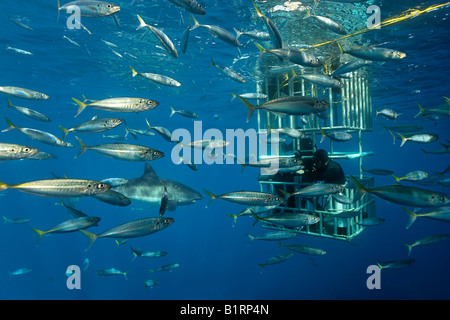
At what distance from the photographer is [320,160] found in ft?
21.8

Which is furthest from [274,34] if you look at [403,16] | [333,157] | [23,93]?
[403,16]

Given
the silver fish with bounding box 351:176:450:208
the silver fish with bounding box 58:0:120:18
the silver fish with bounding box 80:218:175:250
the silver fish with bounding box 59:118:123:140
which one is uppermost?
the silver fish with bounding box 58:0:120:18

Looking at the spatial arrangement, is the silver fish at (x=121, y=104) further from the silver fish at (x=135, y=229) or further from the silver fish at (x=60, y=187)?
the silver fish at (x=135, y=229)

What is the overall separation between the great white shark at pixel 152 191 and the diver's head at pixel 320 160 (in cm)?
289

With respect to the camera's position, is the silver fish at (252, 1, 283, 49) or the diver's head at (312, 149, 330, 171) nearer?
the silver fish at (252, 1, 283, 49)

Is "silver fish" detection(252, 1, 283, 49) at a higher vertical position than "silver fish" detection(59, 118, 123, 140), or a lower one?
higher

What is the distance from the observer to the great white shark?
21.6 ft

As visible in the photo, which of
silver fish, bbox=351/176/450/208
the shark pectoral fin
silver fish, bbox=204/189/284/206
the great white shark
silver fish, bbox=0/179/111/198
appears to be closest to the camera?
silver fish, bbox=0/179/111/198

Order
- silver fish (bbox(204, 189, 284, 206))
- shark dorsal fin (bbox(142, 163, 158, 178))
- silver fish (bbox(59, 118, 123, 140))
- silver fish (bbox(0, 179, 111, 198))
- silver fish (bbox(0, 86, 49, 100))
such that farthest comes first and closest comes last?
shark dorsal fin (bbox(142, 163, 158, 178)) → silver fish (bbox(0, 86, 49, 100)) → silver fish (bbox(204, 189, 284, 206)) → silver fish (bbox(59, 118, 123, 140)) → silver fish (bbox(0, 179, 111, 198))

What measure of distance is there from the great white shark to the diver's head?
289cm

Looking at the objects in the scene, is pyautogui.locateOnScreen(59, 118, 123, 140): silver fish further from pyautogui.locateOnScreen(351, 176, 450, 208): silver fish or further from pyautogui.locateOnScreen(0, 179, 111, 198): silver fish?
pyautogui.locateOnScreen(351, 176, 450, 208): silver fish

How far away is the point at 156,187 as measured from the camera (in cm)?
668

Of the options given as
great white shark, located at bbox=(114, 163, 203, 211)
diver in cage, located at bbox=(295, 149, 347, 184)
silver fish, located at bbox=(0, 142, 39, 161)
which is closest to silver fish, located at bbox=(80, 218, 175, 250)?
silver fish, located at bbox=(0, 142, 39, 161)

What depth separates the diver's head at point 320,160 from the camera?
660cm
